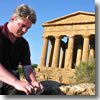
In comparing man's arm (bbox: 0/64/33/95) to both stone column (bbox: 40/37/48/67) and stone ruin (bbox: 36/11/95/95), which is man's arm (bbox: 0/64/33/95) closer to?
stone ruin (bbox: 36/11/95/95)

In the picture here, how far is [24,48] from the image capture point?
102 inches

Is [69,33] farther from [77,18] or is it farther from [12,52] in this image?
[12,52]

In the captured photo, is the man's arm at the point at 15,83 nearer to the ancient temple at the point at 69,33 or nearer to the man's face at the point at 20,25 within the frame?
the man's face at the point at 20,25

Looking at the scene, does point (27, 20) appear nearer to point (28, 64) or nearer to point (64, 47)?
point (28, 64)

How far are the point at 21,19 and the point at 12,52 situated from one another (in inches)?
17.3

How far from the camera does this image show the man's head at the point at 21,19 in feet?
7.20

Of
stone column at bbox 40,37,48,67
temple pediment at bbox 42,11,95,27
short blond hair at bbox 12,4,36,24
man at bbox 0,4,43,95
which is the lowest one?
man at bbox 0,4,43,95

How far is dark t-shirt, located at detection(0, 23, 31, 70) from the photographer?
7.54 ft

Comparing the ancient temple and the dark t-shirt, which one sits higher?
the ancient temple

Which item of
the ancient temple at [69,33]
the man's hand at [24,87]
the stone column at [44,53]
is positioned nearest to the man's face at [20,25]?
the man's hand at [24,87]

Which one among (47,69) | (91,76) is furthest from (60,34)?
(91,76)

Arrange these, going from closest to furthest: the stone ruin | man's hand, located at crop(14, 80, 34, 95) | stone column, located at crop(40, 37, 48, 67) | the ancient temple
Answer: man's hand, located at crop(14, 80, 34, 95)
the stone ruin
the ancient temple
stone column, located at crop(40, 37, 48, 67)

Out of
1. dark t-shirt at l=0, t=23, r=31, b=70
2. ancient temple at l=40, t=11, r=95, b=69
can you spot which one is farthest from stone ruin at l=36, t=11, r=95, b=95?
dark t-shirt at l=0, t=23, r=31, b=70

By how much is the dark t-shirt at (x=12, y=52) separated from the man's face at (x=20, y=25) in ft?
0.41
